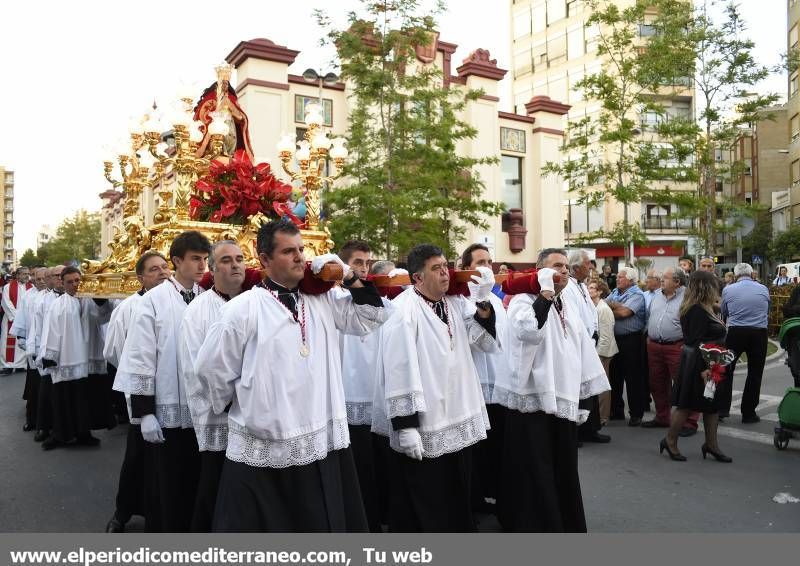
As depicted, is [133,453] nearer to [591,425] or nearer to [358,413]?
[358,413]

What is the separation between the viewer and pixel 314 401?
10.4 ft

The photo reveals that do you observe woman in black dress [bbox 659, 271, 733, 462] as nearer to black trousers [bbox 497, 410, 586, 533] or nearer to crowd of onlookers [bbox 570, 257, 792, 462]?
crowd of onlookers [bbox 570, 257, 792, 462]

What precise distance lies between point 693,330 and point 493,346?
10.7ft

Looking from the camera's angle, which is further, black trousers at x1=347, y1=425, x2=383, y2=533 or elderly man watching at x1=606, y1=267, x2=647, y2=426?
elderly man watching at x1=606, y1=267, x2=647, y2=426

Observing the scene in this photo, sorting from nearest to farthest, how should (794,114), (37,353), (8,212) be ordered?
(37,353)
(794,114)
(8,212)

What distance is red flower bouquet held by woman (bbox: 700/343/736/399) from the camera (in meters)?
6.26

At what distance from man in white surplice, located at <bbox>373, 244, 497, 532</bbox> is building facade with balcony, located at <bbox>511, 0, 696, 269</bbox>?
97.5 ft

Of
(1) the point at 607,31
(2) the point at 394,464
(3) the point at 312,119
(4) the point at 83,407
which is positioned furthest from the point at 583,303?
(1) the point at 607,31

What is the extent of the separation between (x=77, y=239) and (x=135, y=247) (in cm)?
4003

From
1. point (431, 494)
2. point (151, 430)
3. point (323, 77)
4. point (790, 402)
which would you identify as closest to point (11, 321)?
point (323, 77)

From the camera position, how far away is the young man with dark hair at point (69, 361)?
743 cm

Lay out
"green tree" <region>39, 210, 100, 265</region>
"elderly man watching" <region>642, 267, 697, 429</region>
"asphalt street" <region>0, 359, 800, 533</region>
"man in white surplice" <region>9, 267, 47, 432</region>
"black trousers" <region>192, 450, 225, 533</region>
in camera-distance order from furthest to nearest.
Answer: "green tree" <region>39, 210, 100, 265</region>, "man in white surplice" <region>9, 267, 47, 432</region>, "elderly man watching" <region>642, 267, 697, 429</region>, "asphalt street" <region>0, 359, 800, 533</region>, "black trousers" <region>192, 450, 225, 533</region>

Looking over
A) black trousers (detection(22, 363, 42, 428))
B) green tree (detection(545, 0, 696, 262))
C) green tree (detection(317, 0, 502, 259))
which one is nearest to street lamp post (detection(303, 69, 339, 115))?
green tree (detection(317, 0, 502, 259))

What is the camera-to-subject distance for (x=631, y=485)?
5969 millimetres
